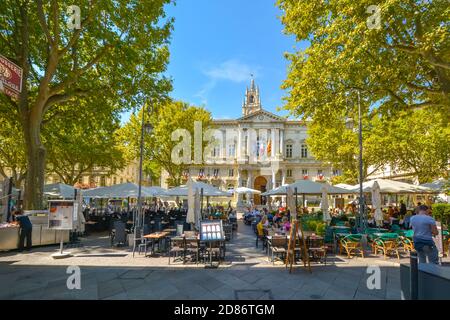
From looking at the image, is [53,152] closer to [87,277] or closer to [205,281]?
[87,277]

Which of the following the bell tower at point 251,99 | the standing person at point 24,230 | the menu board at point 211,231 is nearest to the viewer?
the menu board at point 211,231

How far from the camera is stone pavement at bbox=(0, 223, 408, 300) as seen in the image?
6.11 metres

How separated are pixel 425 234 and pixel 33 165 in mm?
15730

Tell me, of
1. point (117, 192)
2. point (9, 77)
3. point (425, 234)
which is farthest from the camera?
point (117, 192)

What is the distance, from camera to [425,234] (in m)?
7.46

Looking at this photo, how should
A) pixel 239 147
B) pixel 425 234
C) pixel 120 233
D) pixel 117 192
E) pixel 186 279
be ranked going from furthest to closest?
pixel 239 147, pixel 117 192, pixel 120 233, pixel 425 234, pixel 186 279

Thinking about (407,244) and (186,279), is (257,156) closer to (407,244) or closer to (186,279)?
(407,244)

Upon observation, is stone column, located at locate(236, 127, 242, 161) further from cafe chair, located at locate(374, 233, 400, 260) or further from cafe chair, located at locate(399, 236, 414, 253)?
cafe chair, located at locate(374, 233, 400, 260)

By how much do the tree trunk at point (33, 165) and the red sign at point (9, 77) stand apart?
9.94 meters

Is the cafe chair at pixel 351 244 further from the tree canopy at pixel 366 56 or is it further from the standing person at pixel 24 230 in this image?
the standing person at pixel 24 230

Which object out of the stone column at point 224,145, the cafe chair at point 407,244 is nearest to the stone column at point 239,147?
the stone column at point 224,145

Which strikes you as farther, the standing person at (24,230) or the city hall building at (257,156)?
the city hall building at (257,156)

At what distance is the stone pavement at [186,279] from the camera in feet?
20.0

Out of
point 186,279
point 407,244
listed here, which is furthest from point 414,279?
point 407,244
